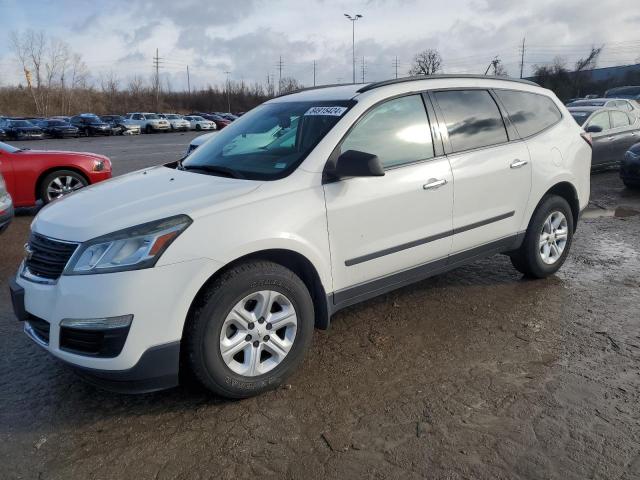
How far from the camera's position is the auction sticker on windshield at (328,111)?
3537 millimetres

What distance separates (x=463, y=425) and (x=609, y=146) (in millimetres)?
9994

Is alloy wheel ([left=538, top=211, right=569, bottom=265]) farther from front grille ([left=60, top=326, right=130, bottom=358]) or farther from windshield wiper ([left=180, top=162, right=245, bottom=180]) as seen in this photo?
front grille ([left=60, top=326, right=130, bottom=358])

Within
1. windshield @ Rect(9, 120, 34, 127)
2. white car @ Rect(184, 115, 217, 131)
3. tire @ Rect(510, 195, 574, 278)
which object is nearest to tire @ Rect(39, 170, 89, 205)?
tire @ Rect(510, 195, 574, 278)

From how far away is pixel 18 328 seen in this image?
13.5 ft

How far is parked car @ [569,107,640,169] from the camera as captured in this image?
1057 centimetres

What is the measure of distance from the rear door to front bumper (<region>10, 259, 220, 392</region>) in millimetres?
2051

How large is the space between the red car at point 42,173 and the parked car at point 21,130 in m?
29.6

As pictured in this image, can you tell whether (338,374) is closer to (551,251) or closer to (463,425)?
(463,425)

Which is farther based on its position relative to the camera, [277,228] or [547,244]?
[547,244]

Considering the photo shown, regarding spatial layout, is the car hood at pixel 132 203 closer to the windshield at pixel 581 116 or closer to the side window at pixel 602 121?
the windshield at pixel 581 116

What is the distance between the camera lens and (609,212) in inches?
316

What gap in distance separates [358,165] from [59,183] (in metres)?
6.88

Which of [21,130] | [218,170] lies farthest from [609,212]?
[21,130]

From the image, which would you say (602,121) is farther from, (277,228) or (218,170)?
(277,228)
